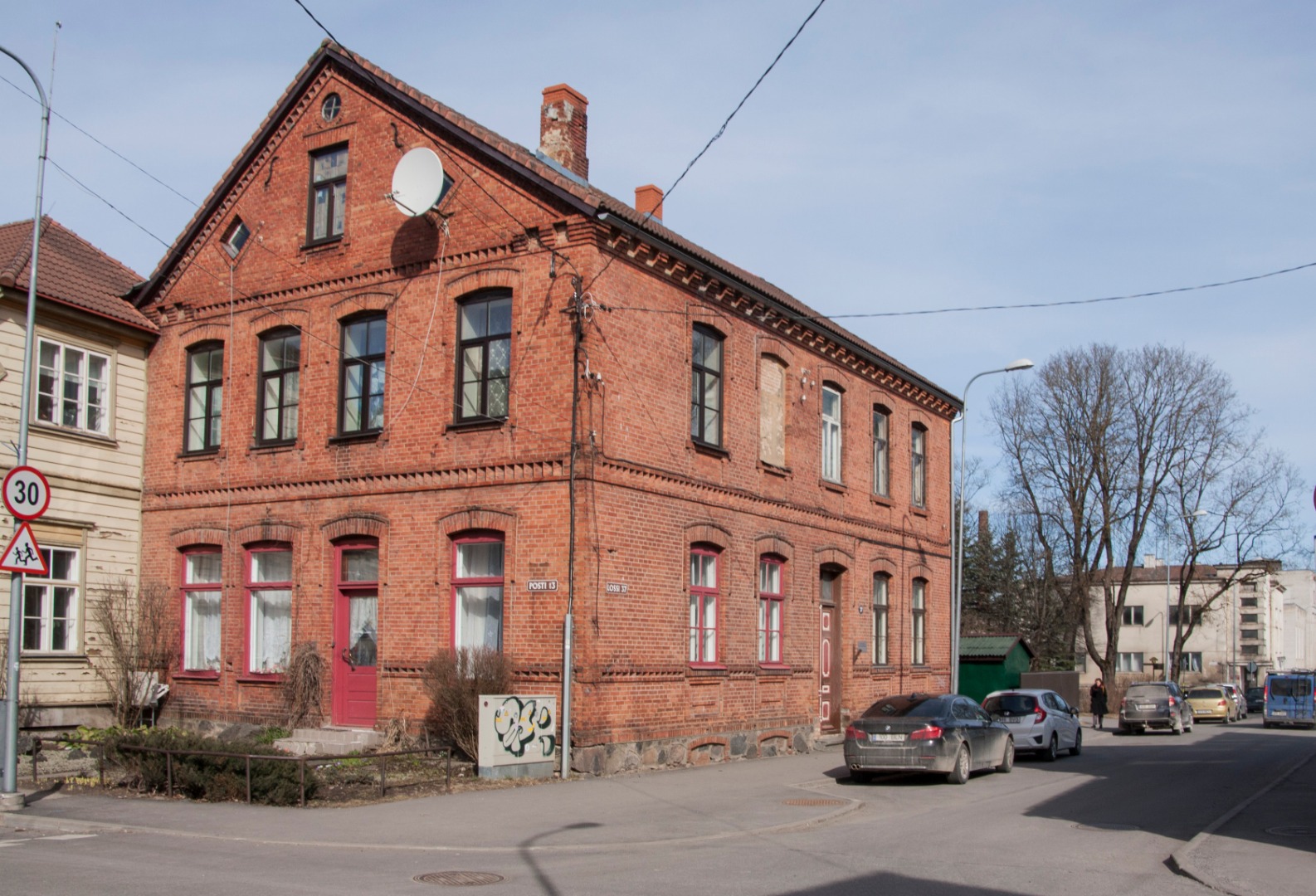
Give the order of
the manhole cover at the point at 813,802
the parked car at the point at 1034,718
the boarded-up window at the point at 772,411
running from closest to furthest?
1. the manhole cover at the point at 813,802
2. the boarded-up window at the point at 772,411
3. the parked car at the point at 1034,718

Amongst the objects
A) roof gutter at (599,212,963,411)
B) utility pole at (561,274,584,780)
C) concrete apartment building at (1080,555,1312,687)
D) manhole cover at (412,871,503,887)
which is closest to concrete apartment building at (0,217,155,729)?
utility pole at (561,274,584,780)

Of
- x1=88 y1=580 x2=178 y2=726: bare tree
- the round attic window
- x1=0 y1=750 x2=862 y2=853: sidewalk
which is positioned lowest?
x1=0 y1=750 x2=862 y2=853: sidewalk

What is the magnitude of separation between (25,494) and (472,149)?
30.5 ft

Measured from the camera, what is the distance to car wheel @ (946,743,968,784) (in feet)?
59.5

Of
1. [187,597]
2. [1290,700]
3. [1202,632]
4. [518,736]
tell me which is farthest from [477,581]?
[1202,632]

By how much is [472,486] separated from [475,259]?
3.63m

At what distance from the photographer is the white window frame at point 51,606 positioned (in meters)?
Answer: 21.0

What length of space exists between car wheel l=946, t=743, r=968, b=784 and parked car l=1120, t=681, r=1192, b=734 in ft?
67.4

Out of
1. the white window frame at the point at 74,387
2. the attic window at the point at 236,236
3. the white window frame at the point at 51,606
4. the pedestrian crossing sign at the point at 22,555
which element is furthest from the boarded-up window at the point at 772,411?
the pedestrian crossing sign at the point at 22,555

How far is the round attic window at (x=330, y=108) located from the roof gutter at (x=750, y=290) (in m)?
6.41

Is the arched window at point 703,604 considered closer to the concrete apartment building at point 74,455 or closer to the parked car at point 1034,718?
the parked car at point 1034,718

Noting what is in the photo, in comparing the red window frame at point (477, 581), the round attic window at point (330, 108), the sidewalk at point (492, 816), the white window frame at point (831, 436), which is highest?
the round attic window at point (330, 108)

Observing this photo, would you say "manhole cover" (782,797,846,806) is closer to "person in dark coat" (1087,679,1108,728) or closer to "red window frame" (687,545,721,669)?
"red window frame" (687,545,721,669)

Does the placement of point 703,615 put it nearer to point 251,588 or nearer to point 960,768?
point 960,768
